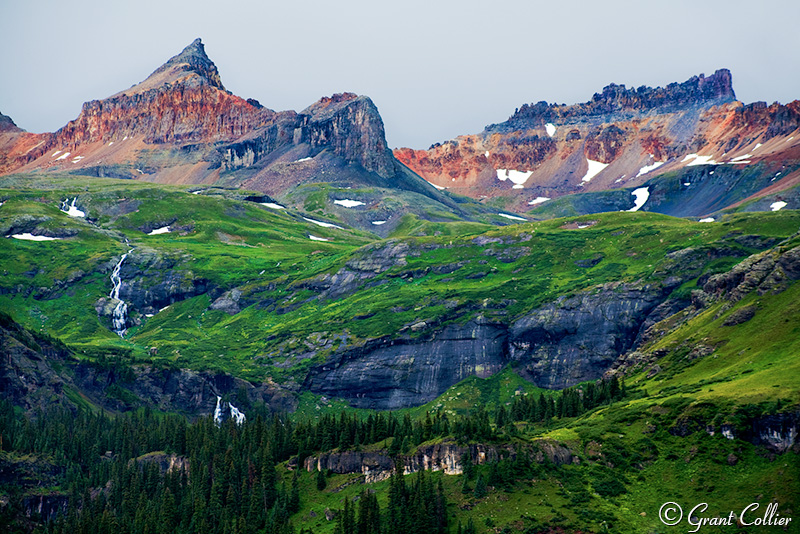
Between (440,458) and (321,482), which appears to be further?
(321,482)

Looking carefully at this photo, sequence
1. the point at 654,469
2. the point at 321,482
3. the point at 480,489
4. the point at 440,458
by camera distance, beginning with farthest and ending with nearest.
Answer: the point at 321,482
the point at 440,458
the point at 654,469
the point at 480,489

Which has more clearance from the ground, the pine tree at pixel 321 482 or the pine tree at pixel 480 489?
the pine tree at pixel 480 489

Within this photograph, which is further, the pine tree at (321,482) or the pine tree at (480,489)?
the pine tree at (321,482)

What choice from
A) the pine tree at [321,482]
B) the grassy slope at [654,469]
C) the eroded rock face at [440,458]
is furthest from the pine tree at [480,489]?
the pine tree at [321,482]

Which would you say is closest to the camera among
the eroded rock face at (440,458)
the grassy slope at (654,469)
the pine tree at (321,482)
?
the grassy slope at (654,469)

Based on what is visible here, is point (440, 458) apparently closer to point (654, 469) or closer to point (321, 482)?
point (321, 482)

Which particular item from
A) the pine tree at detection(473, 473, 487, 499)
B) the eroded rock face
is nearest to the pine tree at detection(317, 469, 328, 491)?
the eroded rock face

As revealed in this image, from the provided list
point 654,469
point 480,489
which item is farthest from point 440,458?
point 654,469

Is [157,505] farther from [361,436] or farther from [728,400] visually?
[728,400]

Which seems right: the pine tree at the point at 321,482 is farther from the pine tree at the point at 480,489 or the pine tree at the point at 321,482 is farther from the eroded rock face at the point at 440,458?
the pine tree at the point at 480,489

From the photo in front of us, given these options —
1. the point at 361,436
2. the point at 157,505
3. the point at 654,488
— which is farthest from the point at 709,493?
the point at 157,505

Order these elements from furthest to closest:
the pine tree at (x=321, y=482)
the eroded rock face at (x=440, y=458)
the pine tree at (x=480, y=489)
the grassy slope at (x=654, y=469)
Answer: the pine tree at (x=321, y=482), the eroded rock face at (x=440, y=458), the pine tree at (x=480, y=489), the grassy slope at (x=654, y=469)

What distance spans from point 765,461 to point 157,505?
119101 millimetres

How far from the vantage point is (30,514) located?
189875 millimetres
